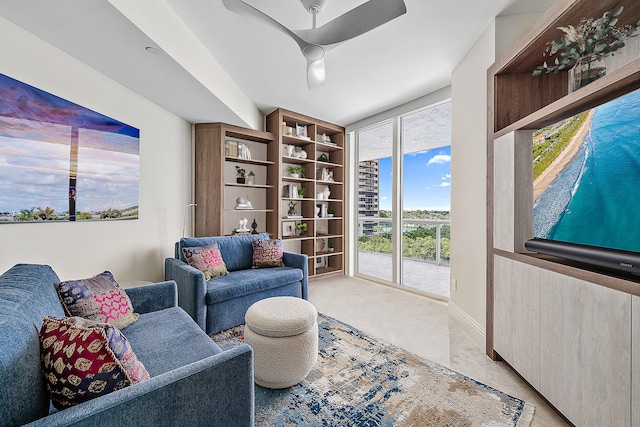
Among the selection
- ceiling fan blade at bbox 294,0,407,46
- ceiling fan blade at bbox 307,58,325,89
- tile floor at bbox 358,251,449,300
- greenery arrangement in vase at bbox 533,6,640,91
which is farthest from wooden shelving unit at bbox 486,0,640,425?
tile floor at bbox 358,251,449,300

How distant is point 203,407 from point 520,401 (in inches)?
71.2

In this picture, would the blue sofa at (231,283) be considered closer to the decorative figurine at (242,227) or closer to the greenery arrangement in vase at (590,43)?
the decorative figurine at (242,227)

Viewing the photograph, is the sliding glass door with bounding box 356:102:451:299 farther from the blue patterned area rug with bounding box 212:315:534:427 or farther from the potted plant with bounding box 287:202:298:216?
the blue patterned area rug with bounding box 212:315:534:427

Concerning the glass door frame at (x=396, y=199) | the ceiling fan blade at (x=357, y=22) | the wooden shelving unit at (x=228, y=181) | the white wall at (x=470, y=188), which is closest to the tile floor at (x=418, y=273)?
the glass door frame at (x=396, y=199)

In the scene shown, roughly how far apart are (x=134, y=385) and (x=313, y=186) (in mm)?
3855

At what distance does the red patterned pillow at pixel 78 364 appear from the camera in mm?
854

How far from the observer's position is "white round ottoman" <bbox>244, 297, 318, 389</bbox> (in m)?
1.73

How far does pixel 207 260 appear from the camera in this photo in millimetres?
2820

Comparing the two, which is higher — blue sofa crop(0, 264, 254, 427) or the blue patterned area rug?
blue sofa crop(0, 264, 254, 427)

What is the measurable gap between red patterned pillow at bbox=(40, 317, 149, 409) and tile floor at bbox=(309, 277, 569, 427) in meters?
2.02

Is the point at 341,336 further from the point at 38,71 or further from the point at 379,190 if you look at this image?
the point at 38,71

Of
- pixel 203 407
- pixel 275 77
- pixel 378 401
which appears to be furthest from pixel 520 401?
pixel 275 77

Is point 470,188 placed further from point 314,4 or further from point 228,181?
point 228,181

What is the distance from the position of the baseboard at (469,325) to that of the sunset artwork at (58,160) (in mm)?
3471
